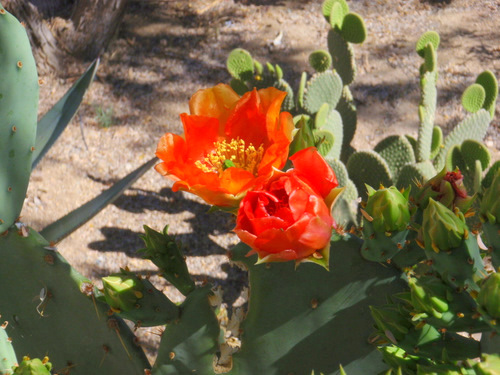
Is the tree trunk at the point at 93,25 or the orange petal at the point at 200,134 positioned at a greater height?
the orange petal at the point at 200,134

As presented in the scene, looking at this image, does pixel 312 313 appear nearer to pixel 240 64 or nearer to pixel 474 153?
pixel 474 153

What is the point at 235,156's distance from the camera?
98 centimetres

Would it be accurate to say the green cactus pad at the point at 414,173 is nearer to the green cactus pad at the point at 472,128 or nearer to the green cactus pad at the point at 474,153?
the green cactus pad at the point at 474,153

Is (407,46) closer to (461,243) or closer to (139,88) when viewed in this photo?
(139,88)

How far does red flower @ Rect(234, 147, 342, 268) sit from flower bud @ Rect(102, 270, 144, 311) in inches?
12.8

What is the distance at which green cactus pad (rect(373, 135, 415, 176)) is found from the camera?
7.61ft

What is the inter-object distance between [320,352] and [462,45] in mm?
2714

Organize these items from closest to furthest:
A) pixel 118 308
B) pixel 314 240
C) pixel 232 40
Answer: pixel 314 240
pixel 118 308
pixel 232 40

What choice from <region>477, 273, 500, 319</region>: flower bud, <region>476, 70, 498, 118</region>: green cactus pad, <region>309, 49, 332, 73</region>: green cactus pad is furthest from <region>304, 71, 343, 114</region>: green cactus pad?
<region>477, 273, 500, 319</region>: flower bud

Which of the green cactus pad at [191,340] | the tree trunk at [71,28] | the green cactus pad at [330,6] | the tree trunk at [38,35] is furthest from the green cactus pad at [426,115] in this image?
the tree trunk at [38,35]

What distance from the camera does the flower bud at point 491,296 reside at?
0.76 meters

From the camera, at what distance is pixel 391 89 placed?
3.28 m

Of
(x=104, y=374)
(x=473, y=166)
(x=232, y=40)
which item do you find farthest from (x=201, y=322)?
(x=232, y=40)

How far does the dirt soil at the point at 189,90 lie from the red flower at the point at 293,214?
166cm
